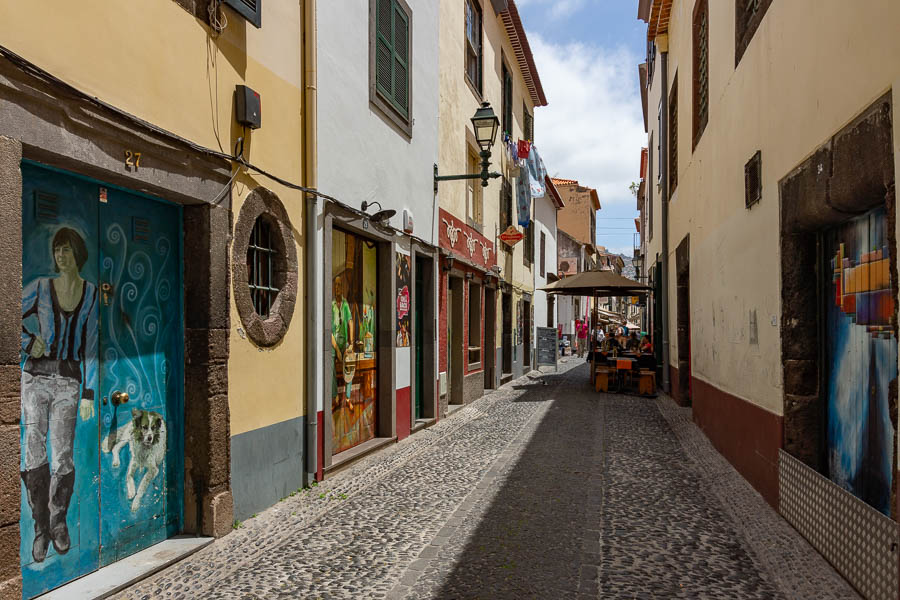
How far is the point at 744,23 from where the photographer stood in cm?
635

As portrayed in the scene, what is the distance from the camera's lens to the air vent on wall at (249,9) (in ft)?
15.8

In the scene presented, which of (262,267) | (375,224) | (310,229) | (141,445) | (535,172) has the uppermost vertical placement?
(535,172)

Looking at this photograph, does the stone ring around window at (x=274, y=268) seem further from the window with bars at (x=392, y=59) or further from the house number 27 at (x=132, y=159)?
the window with bars at (x=392, y=59)

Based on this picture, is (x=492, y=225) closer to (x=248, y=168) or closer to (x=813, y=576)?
(x=248, y=168)

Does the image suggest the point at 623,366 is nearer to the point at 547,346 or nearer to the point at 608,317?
the point at 547,346

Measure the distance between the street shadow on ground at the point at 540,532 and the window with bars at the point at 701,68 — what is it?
4766 mm

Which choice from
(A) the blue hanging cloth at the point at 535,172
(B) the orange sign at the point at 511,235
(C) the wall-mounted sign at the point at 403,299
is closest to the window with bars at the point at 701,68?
(C) the wall-mounted sign at the point at 403,299

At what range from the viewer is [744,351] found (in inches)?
253

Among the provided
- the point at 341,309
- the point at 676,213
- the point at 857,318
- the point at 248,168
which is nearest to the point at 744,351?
the point at 857,318

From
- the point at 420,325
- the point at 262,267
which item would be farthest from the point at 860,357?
the point at 420,325

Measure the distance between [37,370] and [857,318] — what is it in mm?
4792

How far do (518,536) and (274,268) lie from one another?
9.82 feet

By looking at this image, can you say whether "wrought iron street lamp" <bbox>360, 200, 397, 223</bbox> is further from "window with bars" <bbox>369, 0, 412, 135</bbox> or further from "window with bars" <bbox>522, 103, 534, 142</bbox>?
"window with bars" <bbox>522, 103, 534, 142</bbox>

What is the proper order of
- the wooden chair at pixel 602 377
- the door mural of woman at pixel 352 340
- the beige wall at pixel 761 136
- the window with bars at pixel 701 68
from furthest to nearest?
the wooden chair at pixel 602 377 < the window with bars at pixel 701 68 < the door mural of woman at pixel 352 340 < the beige wall at pixel 761 136
